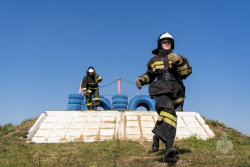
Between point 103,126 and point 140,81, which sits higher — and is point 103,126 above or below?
below

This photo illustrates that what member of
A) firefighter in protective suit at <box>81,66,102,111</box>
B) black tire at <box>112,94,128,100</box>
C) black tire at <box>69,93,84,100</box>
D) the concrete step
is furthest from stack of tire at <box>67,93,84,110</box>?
the concrete step

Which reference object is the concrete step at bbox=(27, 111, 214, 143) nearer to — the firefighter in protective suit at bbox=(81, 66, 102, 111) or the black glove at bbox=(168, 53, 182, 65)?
the firefighter in protective suit at bbox=(81, 66, 102, 111)

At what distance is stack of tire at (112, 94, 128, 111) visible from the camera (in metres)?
15.4

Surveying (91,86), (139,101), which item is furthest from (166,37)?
(139,101)

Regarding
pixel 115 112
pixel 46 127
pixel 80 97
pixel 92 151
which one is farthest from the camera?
pixel 80 97

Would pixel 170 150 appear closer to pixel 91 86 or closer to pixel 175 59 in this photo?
pixel 175 59

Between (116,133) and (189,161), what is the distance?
3612mm

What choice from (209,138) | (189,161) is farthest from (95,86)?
(189,161)

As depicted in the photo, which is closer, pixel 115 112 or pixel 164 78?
pixel 164 78

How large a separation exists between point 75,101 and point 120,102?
2.79m

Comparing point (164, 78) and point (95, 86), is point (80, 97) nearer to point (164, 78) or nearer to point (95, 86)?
point (95, 86)

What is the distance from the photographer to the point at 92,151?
5.92 m

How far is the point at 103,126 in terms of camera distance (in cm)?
832

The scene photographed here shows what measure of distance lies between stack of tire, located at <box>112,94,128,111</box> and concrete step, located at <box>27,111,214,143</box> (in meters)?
5.91
